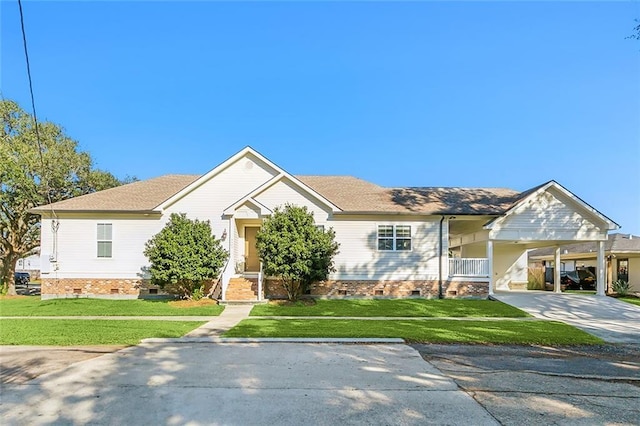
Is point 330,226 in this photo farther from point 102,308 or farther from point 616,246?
point 616,246

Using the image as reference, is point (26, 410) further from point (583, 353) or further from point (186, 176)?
point (186, 176)

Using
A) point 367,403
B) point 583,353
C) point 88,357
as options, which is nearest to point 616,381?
point 583,353

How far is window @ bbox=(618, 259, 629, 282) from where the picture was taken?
31.8 m

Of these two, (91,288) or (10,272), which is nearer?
(91,288)

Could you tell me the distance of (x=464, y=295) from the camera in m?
19.2

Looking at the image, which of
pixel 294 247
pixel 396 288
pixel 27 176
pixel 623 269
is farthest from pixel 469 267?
pixel 27 176

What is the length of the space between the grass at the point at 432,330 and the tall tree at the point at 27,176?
15.7 m

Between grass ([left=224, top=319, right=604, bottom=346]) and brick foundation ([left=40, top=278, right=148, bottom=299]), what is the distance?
8863mm

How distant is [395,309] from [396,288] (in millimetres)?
3451

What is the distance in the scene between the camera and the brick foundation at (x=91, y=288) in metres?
19.0

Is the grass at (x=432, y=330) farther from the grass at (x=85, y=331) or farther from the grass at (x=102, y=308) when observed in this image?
the grass at (x=102, y=308)

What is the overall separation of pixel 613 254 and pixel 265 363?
2891 cm

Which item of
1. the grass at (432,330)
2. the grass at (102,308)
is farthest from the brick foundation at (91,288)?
the grass at (432,330)

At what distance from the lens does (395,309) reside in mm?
15852
